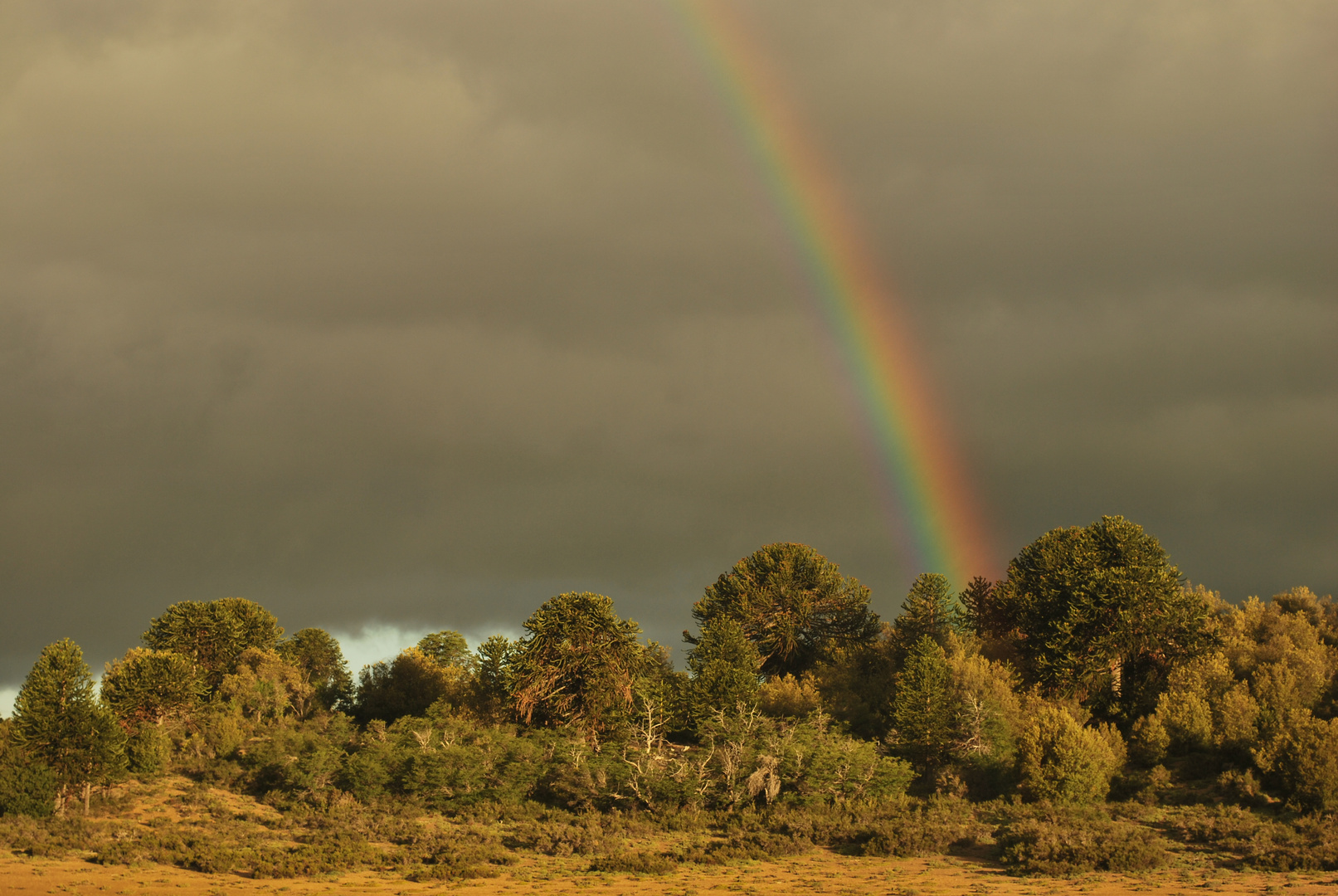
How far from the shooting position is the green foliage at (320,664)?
116 meters

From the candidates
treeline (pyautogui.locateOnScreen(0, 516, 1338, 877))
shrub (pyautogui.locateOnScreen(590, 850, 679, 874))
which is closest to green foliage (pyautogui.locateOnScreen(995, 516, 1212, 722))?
treeline (pyautogui.locateOnScreen(0, 516, 1338, 877))

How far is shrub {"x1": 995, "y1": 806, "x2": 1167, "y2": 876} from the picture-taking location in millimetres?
48625

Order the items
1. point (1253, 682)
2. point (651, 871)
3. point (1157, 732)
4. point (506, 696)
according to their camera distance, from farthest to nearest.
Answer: point (506, 696) < point (1253, 682) < point (1157, 732) < point (651, 871)

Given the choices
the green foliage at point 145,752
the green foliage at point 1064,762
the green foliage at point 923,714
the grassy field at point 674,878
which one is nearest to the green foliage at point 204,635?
the green foliage at point 145,752

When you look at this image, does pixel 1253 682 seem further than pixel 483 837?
Yes

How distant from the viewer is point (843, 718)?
268 ft

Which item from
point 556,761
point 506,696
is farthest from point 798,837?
point 506,696

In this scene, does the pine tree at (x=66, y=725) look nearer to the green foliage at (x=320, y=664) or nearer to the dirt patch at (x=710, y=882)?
the dirt patch at (x=710, y=882)

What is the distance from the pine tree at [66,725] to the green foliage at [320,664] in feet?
168

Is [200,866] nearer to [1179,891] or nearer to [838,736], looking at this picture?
[838,736]

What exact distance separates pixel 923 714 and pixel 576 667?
23079 mm

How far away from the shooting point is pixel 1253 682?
74000mm

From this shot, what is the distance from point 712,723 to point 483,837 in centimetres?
1731

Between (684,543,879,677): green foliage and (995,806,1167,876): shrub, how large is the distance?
144ft
